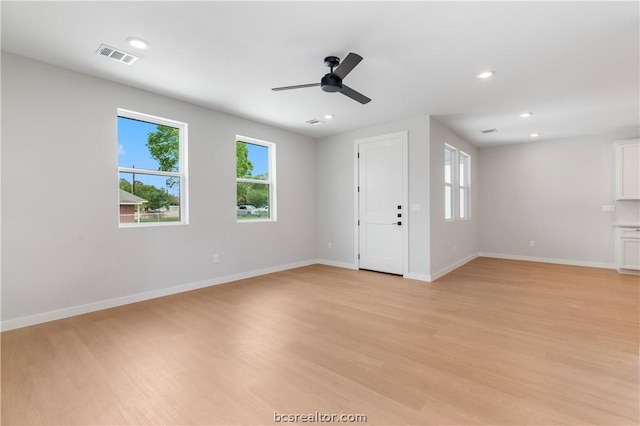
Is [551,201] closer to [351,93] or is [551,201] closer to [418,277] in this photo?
[418,277]

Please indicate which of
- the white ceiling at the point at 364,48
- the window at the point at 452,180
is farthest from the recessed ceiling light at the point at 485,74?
the window at the point at 452,180

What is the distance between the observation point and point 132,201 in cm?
377

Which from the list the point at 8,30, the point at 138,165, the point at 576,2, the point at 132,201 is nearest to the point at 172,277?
the point at 132,201

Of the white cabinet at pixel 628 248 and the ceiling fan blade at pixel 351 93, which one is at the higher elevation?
the ceiling fan blade at pixel 351 93

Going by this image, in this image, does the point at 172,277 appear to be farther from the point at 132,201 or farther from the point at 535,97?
the point at 535,97

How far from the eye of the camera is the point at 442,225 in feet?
17.1

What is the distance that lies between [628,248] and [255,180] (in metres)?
6.85

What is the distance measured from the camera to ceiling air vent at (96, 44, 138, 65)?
2.76 metres

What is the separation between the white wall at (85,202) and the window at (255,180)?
0.93ft

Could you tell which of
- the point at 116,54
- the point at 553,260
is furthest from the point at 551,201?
the point at 116,54

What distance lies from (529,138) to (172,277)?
296 inches

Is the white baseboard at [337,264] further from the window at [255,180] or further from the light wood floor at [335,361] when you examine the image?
the light wood floor at [335,361]

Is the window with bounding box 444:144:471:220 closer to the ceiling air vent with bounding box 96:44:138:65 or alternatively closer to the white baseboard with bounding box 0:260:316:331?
the white baseboard with bounding box 0:260:316:331

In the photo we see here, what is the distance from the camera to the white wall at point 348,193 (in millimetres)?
4797
